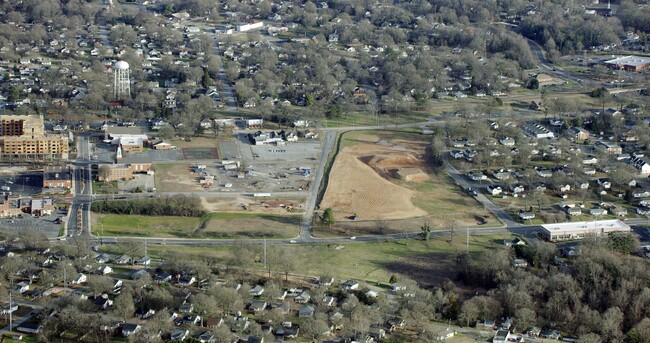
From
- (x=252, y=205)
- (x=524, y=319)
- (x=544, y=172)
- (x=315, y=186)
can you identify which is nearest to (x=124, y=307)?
(x=524, y=319)

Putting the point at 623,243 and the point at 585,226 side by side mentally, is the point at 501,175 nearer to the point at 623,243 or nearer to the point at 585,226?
the point at 585,226

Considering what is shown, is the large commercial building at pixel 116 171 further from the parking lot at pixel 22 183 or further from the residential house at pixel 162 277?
the residential house at pixel 162 277

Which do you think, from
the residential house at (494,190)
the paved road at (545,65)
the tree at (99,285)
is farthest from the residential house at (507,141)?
the tree at (99,285)

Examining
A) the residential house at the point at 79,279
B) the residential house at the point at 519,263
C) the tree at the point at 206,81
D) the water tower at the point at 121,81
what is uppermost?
the residential house at the point at 519,263

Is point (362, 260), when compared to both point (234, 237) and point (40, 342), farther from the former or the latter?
point (40, 342)

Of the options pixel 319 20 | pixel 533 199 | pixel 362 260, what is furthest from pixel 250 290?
pixel 319 20

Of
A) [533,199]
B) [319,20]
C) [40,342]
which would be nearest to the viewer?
[40,342]

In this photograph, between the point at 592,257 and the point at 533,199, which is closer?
the point at 592,257

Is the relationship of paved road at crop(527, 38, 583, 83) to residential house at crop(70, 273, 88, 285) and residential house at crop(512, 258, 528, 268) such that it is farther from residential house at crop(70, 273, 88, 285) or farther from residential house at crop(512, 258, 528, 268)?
→ residential house at crop(70, 273, 88, 285)
